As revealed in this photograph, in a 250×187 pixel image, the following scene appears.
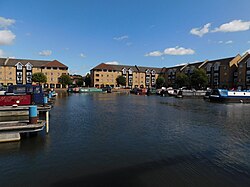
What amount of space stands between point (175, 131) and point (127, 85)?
3856 inches

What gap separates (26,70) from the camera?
298 feet

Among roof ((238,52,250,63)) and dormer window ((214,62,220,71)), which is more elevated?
roof ((238,52,250,63))

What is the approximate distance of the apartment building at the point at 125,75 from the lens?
105 meters

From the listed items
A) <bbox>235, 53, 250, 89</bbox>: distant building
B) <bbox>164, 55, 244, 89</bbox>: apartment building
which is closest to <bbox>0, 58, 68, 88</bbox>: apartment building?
<bbox>164, 55, 244, 89</bbox>: apartment building

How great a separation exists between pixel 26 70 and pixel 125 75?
5329cm

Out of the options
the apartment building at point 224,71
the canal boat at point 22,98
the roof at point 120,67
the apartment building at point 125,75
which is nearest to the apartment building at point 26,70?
the apartment building at point 125,75

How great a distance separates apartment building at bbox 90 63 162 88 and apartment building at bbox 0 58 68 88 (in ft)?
58.1

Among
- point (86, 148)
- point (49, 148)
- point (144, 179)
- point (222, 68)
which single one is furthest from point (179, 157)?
point (222, 68)

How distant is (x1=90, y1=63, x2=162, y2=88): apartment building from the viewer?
105m

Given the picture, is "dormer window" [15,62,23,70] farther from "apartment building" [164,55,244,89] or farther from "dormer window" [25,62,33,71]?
"apartment building" [164,55,244,89]

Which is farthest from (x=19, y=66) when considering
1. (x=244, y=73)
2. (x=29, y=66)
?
(x=244, y=73)

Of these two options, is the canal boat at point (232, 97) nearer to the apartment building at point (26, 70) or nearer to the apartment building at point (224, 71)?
the apartment building at point (224, 71)

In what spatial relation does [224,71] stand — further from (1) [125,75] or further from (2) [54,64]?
(2) [54,64]

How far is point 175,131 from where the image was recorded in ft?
46.2
